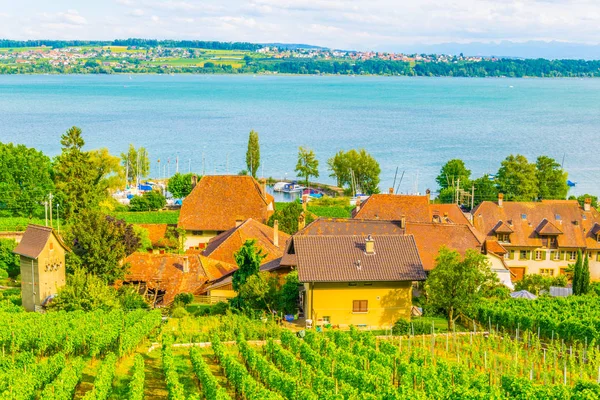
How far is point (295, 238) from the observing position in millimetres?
39656

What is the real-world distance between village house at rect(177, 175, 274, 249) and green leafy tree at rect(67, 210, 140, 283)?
1454 cm

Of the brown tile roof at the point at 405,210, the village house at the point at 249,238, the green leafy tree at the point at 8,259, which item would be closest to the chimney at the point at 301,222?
the village house at the point at 249,238

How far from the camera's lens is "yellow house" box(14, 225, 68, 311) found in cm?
4384

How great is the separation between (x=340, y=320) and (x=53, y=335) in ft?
44.6

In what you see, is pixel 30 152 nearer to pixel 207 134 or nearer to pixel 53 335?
pixel 53 335

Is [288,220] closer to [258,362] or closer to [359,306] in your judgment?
[359,306]

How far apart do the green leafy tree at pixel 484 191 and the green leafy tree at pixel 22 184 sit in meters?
42.3

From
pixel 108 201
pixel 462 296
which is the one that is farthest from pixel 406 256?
pixel 108 201

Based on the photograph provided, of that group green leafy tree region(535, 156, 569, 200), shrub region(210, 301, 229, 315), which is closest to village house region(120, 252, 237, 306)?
shrub region(210, 301, 229, 315)

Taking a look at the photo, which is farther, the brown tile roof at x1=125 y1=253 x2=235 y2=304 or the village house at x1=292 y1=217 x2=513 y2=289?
the village house at x1=292 y1=217 x2=513 y2=289

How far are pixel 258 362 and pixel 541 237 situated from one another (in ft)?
109

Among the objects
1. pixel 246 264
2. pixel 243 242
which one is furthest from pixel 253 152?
pixel 246 264

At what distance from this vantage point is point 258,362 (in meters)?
28.6

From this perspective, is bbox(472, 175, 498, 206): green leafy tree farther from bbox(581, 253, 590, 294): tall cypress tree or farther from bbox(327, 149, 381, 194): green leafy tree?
bbox(581, 253, 590, 294): tall cypress tree
